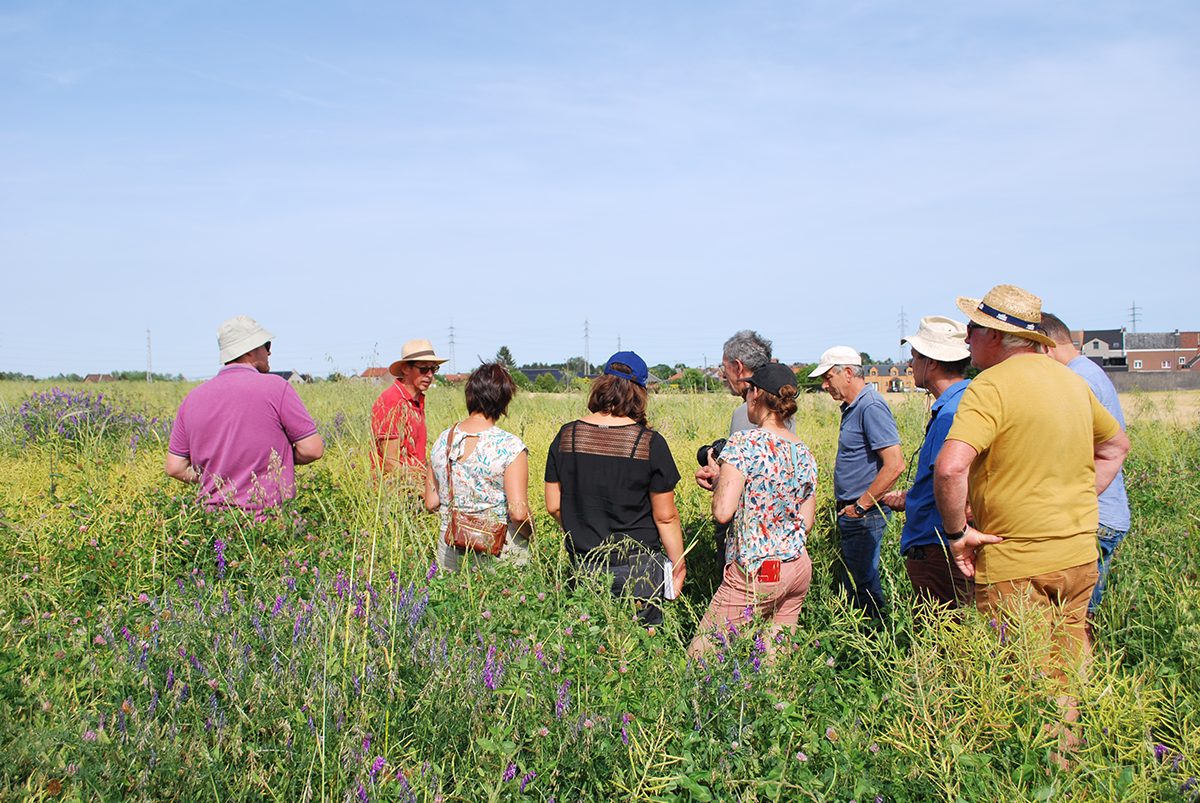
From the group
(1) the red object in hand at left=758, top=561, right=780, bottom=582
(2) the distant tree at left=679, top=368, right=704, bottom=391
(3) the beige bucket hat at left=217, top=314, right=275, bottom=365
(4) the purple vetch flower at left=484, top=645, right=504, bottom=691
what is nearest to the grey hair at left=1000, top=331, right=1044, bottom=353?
(1) the red object in hand at left=758, top=561, right=780, bottom=582

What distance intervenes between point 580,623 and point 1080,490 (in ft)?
6.22

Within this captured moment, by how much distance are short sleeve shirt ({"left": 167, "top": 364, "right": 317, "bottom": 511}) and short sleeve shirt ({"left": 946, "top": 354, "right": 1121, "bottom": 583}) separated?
Result: 319 cm

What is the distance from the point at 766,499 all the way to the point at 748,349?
1.36m

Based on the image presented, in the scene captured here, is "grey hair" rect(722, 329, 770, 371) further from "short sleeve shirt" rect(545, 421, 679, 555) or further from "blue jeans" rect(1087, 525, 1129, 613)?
"blue jeans" rect(1087, 525, 1129, 613)

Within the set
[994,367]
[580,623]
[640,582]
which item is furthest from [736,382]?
[580,623]

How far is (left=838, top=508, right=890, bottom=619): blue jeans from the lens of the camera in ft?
13.9

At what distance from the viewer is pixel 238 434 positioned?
4145 millimetres

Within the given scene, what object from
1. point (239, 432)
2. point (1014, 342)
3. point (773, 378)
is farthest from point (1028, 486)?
point (239, 432)

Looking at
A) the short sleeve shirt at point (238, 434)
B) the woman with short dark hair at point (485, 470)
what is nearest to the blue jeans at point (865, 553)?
the woman with short dark hair at point (485, 470)

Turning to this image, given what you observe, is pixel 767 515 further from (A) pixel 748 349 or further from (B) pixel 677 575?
(A) pixel 748 349

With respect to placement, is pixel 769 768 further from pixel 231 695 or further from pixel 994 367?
pixel 994 367

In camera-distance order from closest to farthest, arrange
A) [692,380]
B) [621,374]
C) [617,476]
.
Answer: [617,476], [621,374], [692,380]

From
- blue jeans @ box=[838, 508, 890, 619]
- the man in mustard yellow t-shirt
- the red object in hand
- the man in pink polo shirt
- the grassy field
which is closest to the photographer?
the grassy field

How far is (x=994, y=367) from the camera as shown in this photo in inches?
117
